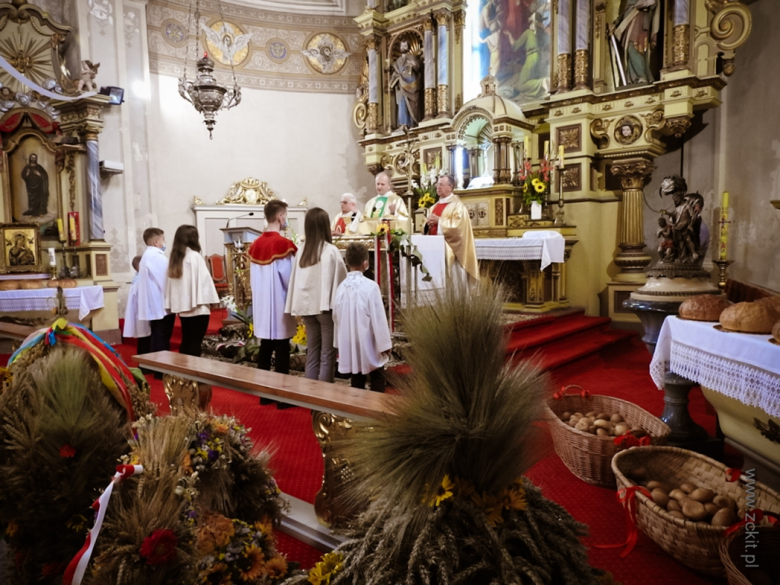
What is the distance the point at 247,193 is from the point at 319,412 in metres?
9.54

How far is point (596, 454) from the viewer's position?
3.07m

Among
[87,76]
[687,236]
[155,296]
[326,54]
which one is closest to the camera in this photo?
[687,236]

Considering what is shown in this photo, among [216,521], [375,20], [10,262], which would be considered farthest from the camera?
[375,20]

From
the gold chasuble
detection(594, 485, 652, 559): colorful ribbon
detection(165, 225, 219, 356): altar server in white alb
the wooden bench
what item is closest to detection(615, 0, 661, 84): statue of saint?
the gold chasuble

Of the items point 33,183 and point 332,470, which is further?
point 33,183

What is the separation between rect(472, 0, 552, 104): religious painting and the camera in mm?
9102

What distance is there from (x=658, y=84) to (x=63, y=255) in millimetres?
8882

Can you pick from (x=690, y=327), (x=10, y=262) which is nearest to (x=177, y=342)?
(x=10, y=262)

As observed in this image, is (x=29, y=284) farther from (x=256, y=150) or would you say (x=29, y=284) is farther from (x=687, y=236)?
(x=687, y=236)

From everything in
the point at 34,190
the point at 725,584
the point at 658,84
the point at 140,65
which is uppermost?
the point at 140,65

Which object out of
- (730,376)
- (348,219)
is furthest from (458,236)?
(730,376)

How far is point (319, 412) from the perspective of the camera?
2371 millimetres

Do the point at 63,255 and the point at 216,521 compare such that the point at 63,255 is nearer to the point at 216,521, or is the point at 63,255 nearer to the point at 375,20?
the point at 375,20

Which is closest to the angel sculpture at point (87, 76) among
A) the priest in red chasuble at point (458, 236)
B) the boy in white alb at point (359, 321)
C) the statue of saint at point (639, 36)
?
the priest in red chasuble at point (458, 236)
